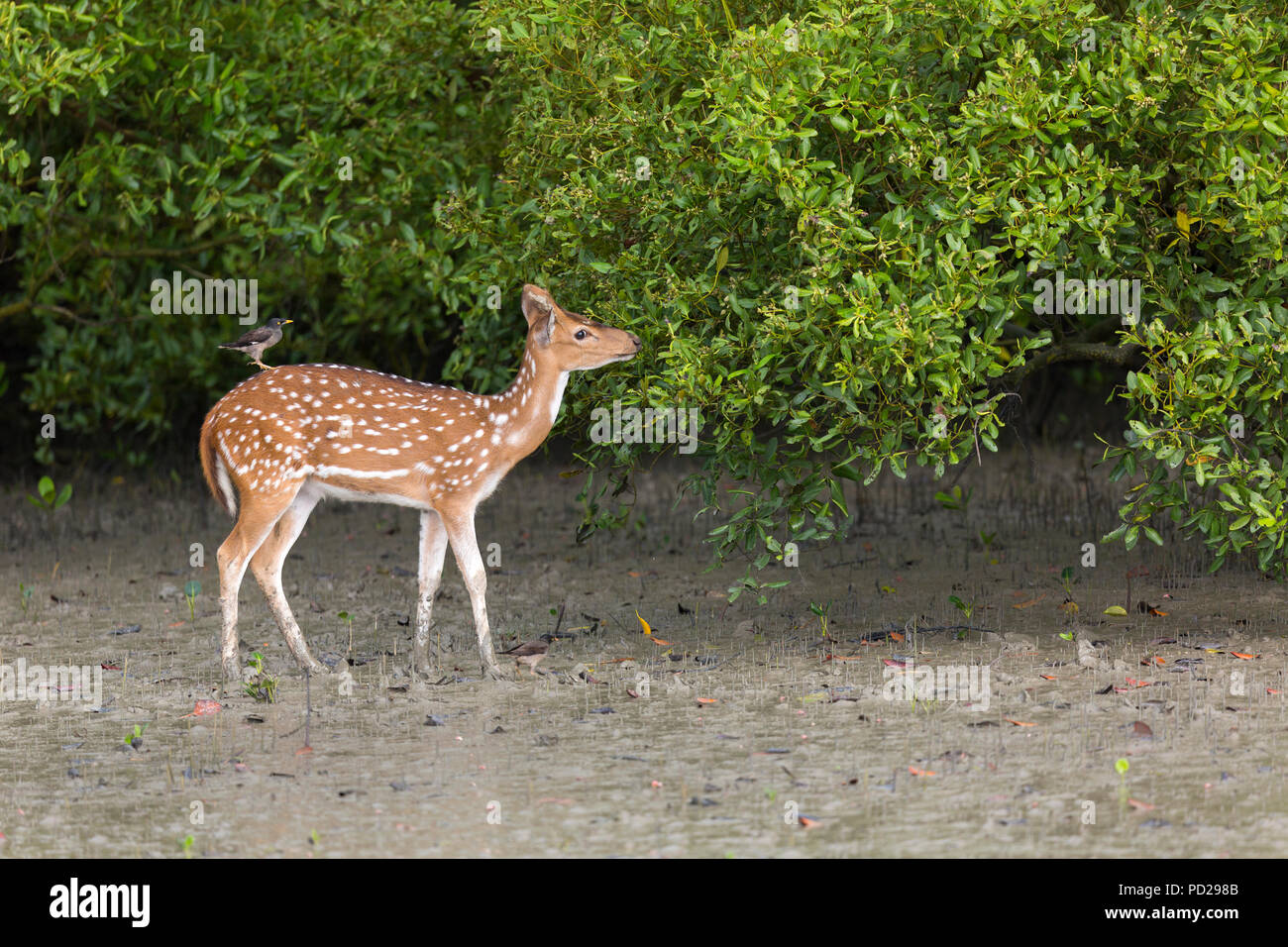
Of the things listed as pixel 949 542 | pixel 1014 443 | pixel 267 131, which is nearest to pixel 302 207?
pixel 267 131

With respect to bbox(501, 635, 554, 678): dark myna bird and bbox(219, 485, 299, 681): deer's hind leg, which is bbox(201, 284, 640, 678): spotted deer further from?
bbox(501, 635, 554, 678): dark myna bird

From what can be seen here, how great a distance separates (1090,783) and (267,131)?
21.0 feet

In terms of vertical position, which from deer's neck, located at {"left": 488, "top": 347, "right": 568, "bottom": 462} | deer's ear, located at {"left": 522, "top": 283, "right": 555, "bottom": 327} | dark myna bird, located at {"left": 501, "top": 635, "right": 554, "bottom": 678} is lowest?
dark myna bird, located at {"left": 501, "top": 635, "right": 554, "bottom": 678}

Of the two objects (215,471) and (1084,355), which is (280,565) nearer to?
(215,471)

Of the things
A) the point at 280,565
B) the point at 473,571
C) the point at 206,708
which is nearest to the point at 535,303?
the point at 473,571

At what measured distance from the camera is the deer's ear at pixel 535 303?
8016 millimetres

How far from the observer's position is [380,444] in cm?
812

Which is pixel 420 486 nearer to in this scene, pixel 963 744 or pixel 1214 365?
pixel 963 744

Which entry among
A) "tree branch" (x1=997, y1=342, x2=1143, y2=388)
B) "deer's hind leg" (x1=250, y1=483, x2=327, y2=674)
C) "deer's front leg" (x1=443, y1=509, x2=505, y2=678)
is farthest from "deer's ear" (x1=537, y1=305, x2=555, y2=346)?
"tree branch" (x1=997, y1=342, x2=1143, y2=388)

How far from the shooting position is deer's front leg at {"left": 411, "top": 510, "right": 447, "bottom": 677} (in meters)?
8.32

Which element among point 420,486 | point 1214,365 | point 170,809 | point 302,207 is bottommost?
point 170,809

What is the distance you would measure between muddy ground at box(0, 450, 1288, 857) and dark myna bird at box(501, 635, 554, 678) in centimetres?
14

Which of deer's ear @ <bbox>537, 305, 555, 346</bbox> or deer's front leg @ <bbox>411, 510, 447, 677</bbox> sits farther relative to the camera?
deer's front leg @ <bbox>411, 510, 447, 677</bbox>

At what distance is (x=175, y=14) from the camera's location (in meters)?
10.5
